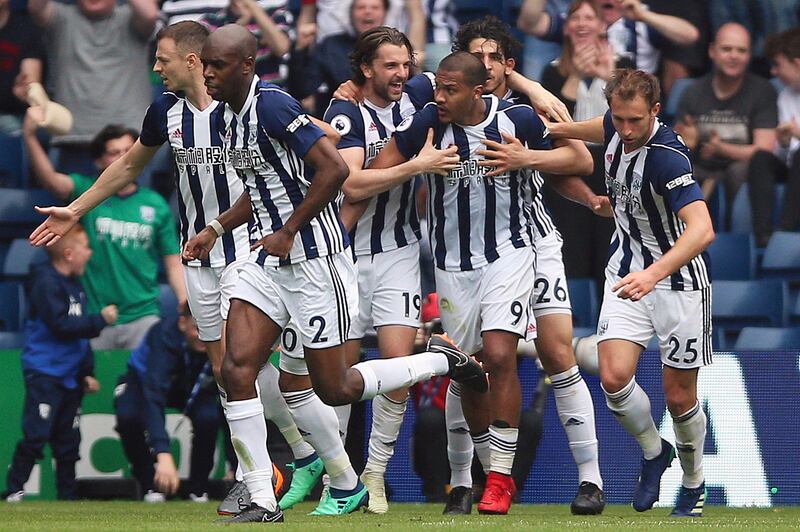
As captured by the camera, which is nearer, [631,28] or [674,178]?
[674,178]

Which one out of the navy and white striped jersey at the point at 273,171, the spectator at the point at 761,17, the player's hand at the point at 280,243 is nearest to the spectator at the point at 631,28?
the spectator at the point at 761,17

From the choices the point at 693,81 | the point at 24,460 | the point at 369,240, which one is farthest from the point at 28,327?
the point at 693,81

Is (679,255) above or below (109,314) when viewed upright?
above

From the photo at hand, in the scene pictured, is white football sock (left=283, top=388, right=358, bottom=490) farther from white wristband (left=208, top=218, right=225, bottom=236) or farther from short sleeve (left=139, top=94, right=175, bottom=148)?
short sleeve (left=139, top=94, right=175, bottom=148)

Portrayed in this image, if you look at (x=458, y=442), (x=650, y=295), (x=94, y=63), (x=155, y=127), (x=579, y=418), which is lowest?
(x=458, y=442)

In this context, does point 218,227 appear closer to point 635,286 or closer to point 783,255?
point 635,286

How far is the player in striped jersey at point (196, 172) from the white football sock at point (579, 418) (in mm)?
1366

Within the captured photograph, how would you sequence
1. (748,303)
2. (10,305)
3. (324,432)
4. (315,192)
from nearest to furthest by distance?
(315,192), (324,432), (748,303), (10,305)

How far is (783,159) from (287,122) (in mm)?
5981

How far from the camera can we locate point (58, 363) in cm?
967

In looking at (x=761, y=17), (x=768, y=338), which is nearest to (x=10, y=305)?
(x=768, y=338)

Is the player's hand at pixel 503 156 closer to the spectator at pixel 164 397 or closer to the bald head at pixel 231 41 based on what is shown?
the bald head at pixel 231 41

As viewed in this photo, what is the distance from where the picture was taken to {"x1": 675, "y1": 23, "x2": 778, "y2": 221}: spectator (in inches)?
449

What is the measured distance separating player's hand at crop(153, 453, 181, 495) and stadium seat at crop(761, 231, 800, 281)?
15.1ft
